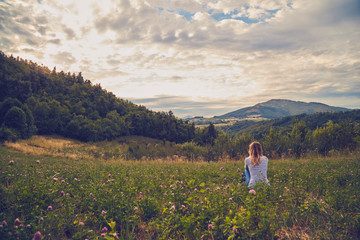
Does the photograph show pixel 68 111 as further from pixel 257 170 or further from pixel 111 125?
pixel 257 170

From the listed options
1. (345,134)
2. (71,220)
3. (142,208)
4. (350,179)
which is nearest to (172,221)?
(142,208)

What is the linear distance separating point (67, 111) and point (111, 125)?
16526 mm

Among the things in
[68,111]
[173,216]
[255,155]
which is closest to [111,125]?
[68,111]

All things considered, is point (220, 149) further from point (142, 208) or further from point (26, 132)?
point (26, 132)

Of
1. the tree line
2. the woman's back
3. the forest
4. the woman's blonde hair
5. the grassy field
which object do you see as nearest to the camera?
the grassy field

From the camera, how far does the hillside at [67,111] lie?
49969mm

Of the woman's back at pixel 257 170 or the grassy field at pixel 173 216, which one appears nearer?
the grassy field at pixel 173 216

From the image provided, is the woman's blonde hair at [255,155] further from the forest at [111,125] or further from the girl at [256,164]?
the forest at [111,125]

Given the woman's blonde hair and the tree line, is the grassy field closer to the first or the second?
the woman's blonde hair

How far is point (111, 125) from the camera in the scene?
77.8 meters

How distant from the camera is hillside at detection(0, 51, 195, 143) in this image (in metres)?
50.0

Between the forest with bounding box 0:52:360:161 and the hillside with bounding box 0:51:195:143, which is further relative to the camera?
the hillside with bounding box 0:51:195:143

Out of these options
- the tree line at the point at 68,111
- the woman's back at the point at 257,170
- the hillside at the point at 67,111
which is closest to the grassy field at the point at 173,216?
the woman's back at the point at 257,170

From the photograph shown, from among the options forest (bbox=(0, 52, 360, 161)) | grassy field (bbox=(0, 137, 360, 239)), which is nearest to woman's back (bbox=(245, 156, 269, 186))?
grassy field (bbox=(0, 137, 360, 239))
